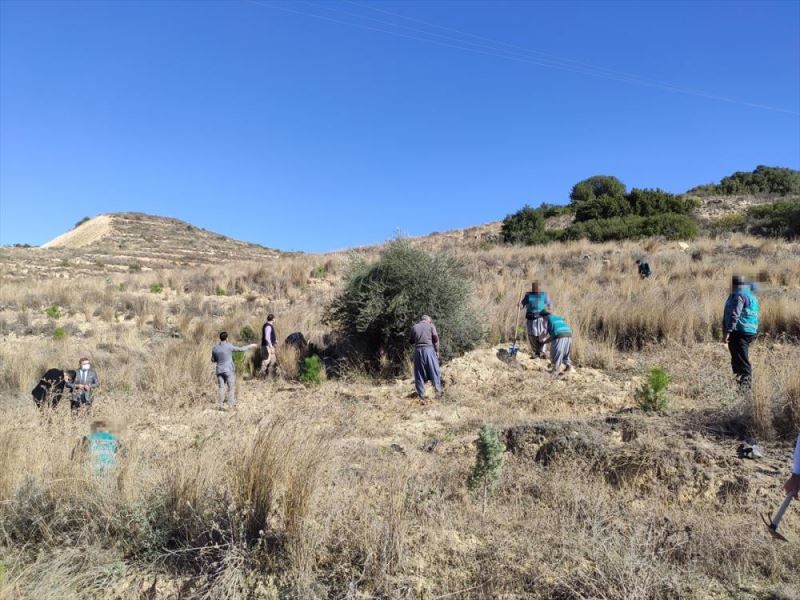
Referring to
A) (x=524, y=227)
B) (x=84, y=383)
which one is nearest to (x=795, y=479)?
(x=84, y=383)

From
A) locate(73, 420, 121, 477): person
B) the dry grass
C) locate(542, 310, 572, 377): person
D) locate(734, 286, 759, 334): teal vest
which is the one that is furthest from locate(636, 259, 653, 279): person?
locate(73, 420, 121, 477): person

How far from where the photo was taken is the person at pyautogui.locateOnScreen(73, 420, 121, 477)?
409cm

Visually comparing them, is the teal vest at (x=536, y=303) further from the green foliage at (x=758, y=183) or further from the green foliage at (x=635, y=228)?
the green foliage at (x=758, y=183)

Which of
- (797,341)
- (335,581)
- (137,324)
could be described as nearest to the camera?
(335,581)

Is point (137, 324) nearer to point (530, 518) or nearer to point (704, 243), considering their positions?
point (530, 518)

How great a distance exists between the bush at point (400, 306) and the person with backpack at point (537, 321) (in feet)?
3.83

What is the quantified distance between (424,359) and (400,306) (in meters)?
2.22

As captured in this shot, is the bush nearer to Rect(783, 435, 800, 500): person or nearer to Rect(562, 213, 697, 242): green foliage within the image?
Rect(783, 435, 800, 500): person

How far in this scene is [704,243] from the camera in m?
20.7

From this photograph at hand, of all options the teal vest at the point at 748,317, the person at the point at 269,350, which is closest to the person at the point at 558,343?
the teal vest at the point at 748,317

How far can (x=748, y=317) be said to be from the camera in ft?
23.0

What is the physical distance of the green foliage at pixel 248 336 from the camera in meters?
13.8

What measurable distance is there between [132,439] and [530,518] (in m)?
3.45

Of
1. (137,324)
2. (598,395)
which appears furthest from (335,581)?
(137,324)
